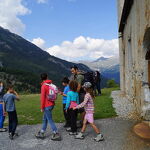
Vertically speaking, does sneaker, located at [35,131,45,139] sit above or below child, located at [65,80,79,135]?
below

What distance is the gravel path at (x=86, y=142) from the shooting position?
6533 millimetres

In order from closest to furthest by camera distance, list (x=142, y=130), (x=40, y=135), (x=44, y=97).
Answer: (x=44, y=97), (x=40, y=135), (x=142, y=130)

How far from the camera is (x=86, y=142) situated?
6.97m

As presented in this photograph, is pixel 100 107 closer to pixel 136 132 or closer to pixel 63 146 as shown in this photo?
pixel 136 132

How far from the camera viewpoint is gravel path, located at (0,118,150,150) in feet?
21.4

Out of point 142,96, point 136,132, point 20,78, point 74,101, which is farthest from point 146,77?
point 20,78

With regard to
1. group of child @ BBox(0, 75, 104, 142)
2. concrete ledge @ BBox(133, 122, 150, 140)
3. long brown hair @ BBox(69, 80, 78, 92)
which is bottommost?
concrete ledge @ BBox(133, 122, 150, 140)

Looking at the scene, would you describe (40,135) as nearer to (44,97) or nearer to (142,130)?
(44,97)

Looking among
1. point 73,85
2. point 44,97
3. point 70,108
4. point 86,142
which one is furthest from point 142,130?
point 44,97

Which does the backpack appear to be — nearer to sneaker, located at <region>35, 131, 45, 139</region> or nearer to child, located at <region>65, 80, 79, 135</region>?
child, located at <region>65, 80, 79, 135</region>

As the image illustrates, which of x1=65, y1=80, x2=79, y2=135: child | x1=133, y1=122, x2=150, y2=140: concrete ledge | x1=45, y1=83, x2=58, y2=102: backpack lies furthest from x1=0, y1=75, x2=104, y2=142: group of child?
x1=133, y1=122, x2=150, y2=140: concrete ledge

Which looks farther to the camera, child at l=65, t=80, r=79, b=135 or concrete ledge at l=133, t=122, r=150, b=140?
child at l=65, t=80, r=79, b=135

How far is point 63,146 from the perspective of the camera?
22.0 ft

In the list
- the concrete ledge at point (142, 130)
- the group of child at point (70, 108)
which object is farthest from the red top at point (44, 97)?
the concrete ledge at point (142, 130)
